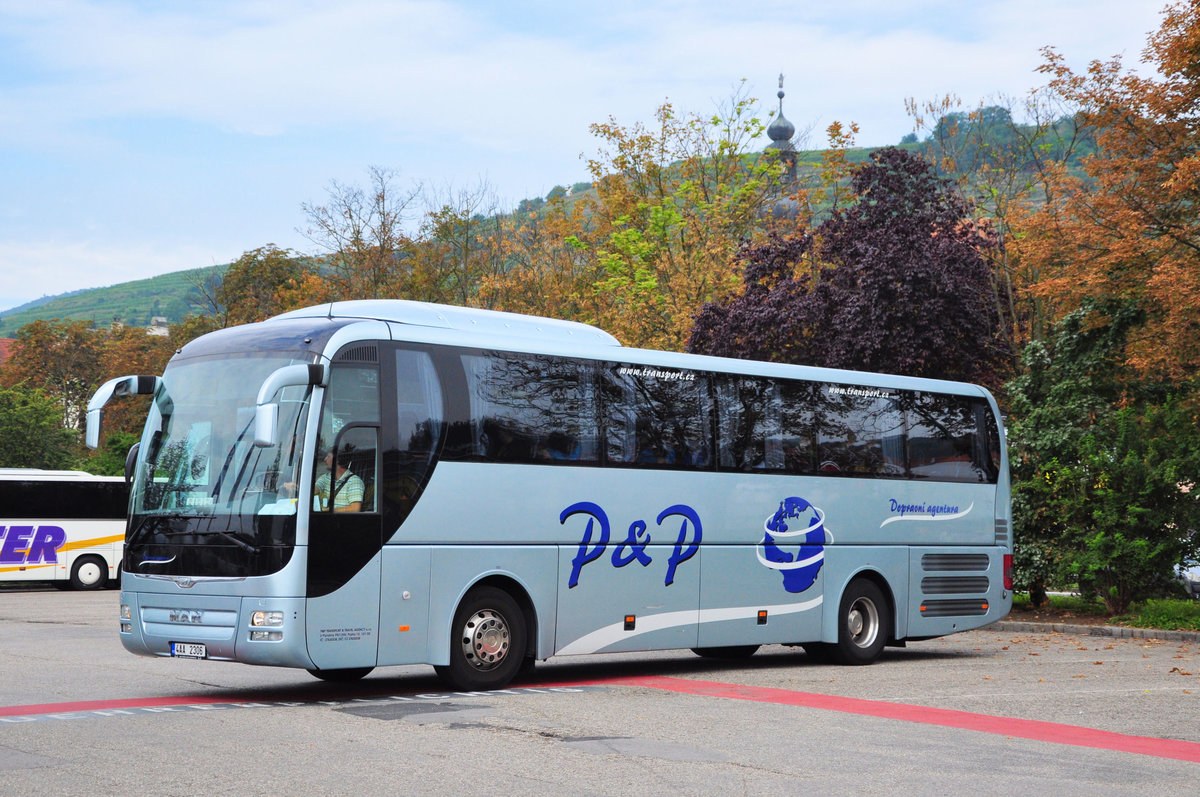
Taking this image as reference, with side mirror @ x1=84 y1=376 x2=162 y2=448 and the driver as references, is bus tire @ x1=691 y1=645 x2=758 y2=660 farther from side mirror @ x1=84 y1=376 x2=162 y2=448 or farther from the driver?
side mirror @ x1=84 y1=376 x2=162 y2=448

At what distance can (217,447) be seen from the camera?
39.3 feet

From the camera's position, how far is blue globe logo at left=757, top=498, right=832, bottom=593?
1580cm

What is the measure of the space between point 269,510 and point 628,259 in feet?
108

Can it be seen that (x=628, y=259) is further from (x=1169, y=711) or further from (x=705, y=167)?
(x=1169, y=711)

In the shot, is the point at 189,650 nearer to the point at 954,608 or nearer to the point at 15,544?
the point at 954,608

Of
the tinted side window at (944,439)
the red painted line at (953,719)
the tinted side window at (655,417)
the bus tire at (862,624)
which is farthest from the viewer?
the tinted side window at (944,439)

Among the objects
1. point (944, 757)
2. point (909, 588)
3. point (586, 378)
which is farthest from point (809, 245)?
point (944, 757)

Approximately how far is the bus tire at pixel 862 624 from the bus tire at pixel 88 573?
2517 cm

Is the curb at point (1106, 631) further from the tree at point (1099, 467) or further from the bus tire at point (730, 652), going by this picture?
the bus tire at point (730, 652)

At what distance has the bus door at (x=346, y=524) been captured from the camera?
1169 centimetres

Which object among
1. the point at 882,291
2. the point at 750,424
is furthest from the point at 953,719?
the point at 882,291

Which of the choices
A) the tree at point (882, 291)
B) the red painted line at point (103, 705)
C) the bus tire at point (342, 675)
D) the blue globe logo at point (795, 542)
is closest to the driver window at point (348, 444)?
the red painted line at point (103, 705)

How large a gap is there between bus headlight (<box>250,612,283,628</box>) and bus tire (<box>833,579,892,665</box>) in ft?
25.3

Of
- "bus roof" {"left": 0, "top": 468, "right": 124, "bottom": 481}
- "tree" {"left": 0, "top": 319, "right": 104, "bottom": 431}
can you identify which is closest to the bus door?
"bus roof" {"left": 0, "top": 468, "right": 124, "bottom": 481}
